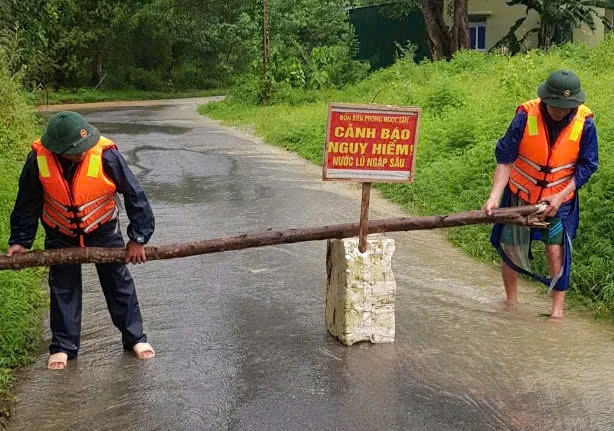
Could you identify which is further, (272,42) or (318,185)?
(272,42)

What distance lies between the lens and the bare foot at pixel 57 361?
495 centimetres

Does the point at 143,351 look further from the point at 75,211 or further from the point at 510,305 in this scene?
the point at 510,305

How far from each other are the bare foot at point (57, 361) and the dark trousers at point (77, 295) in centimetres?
3

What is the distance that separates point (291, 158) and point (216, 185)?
2944mm

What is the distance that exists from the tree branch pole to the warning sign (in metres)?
0.35

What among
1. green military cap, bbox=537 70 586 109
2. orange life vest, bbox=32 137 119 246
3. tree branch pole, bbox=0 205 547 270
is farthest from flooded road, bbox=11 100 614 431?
green military cap, bbox=537 70 586 109

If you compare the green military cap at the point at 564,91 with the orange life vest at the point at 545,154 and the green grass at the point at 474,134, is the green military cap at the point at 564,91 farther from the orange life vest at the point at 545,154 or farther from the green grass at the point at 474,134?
the green grass at the point at 474,134

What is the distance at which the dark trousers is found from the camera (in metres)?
4.95

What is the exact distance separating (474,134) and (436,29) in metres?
13.5

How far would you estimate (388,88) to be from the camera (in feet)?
59.0

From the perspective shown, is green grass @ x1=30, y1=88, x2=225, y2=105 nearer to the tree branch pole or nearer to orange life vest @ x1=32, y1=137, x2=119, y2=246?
orange life vest @ x1=32, y1=137, x2=119, y2=246

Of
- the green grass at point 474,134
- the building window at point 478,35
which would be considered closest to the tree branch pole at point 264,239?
the green grass at point 474,134

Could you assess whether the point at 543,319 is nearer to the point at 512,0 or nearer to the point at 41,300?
the point at 41,300

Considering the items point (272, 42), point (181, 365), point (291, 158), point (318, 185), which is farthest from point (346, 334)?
point (272, 42)
